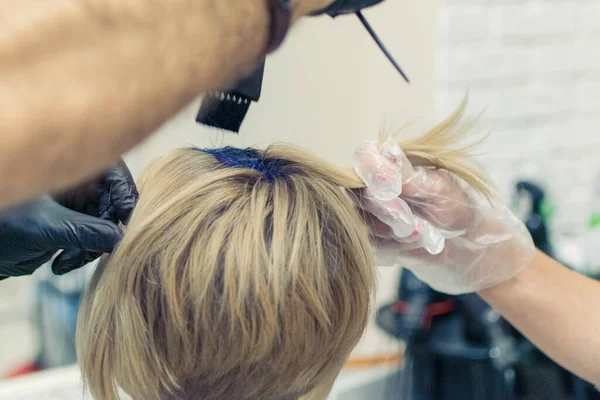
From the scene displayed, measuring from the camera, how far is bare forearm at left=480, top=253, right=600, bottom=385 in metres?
0.95

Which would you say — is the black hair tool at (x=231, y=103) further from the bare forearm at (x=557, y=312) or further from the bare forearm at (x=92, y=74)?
the bare forearm at (x=557, y=312)

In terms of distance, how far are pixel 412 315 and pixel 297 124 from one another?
0.49m

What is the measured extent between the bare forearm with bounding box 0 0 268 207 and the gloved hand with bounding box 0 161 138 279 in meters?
0.24

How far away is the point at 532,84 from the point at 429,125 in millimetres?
421

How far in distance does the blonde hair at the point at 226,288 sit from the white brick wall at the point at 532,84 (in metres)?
0.86

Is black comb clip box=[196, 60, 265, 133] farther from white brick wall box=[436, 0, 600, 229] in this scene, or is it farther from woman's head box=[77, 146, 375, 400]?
white brick wall box=[436, 0, 600, 229]

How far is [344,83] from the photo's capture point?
1.31 meters

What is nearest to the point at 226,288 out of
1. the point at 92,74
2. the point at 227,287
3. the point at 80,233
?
the point at 227,287

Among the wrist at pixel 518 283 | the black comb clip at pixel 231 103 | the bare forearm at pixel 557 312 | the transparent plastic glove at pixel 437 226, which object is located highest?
the black comb clip at pixel 231 103

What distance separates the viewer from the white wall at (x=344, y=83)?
122 centimetres

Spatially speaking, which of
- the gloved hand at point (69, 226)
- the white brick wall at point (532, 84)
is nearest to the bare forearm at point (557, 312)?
the white brick wall at point (532, 84)

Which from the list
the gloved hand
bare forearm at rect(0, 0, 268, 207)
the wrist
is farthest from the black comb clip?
the wrist

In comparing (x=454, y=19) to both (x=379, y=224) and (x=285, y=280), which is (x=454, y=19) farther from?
(x=285, y=280)

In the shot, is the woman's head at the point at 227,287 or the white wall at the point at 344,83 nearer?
the woman's head at the point at 227,287
